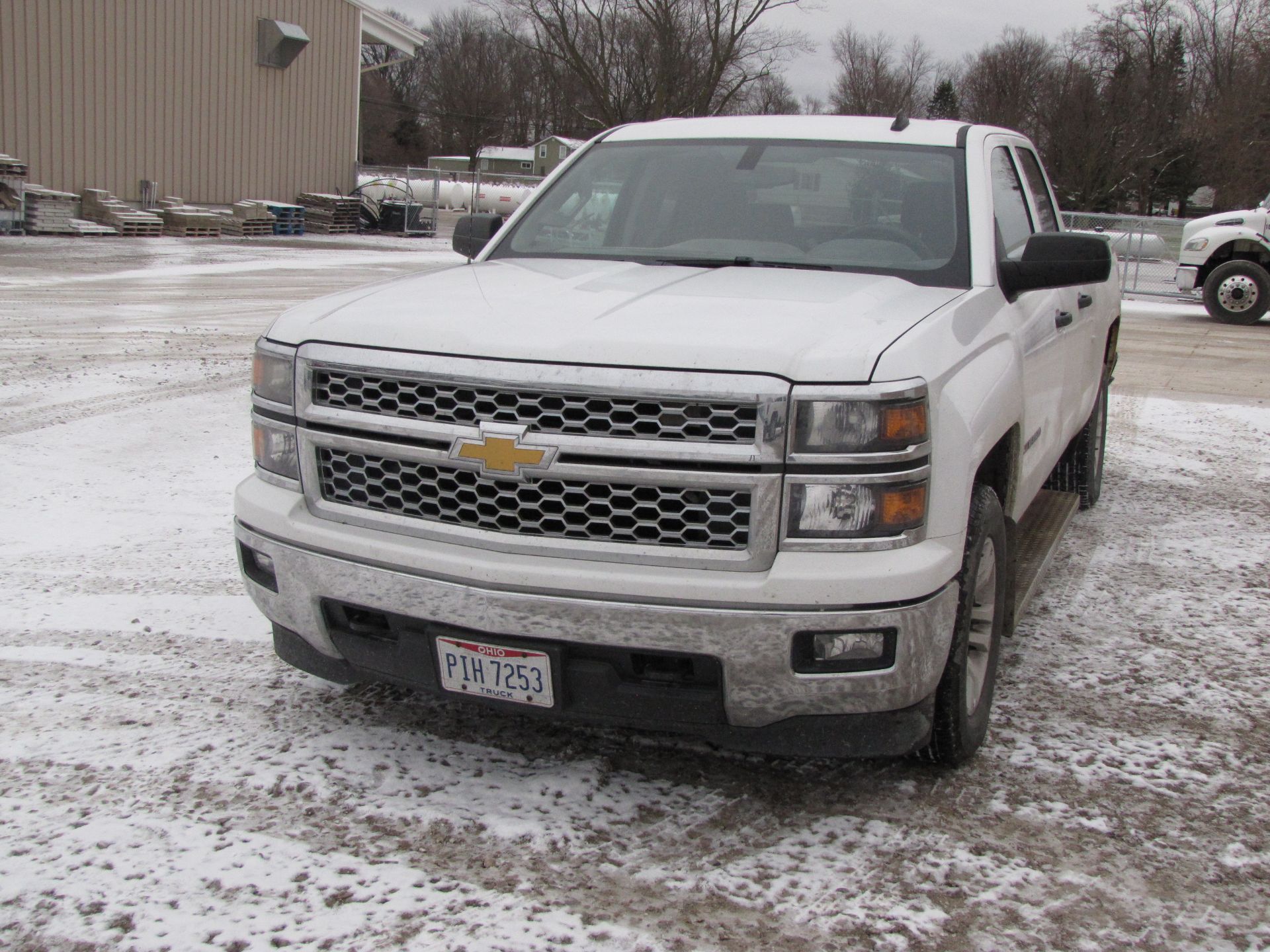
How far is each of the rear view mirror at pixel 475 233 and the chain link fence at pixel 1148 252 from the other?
18564 millimetres

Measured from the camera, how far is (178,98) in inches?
970

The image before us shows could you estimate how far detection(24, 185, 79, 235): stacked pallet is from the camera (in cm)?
2120

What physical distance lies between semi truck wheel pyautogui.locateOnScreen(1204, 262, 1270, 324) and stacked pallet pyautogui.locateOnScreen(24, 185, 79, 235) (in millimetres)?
18687

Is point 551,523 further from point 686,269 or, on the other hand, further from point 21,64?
point 21,64

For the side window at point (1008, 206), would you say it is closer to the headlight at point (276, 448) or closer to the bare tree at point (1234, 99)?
the headlight at point (276, 448)

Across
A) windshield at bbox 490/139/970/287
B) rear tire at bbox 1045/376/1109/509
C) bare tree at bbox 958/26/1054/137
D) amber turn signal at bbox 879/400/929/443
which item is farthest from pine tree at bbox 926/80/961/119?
amber turn signal at bbox 879/400/929/443

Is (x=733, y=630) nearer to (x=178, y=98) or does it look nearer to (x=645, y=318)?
(x=645, y=318)

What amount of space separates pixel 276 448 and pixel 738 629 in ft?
4.48

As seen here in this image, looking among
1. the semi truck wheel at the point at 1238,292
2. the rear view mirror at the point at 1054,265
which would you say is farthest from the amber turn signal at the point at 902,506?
the semi truck wheel at the point at 1238,292

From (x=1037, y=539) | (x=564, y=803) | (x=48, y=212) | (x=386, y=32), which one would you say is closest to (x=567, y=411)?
(x=564, y=803)

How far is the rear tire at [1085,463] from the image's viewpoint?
20.2ft

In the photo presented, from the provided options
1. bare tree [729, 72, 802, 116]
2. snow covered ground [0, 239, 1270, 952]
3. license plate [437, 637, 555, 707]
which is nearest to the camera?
snow covered ground [0, 239, 1270, 952]

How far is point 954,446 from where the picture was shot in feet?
9.48

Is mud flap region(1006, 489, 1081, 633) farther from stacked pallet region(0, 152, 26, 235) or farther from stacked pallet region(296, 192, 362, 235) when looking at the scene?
stacked pallet region(296, 192, 362, 235)
